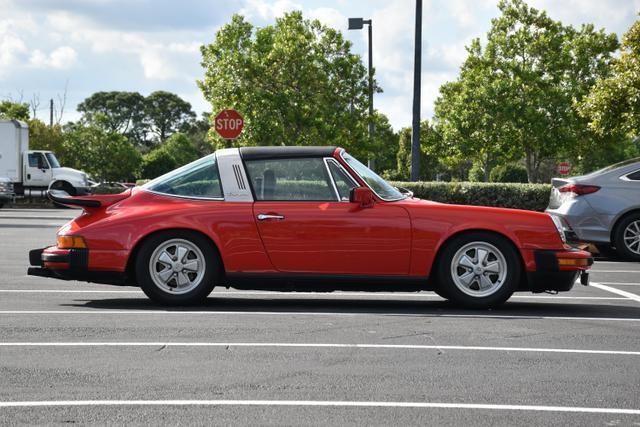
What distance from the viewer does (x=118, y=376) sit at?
6188mm

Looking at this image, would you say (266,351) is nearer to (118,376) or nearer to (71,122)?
(118,376)

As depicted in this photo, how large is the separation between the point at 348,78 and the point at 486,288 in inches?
1661

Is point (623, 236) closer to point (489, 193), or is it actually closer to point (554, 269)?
point (554, 269)

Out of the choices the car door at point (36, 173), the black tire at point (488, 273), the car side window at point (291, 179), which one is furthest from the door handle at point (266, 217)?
the car door at point (36, 173)

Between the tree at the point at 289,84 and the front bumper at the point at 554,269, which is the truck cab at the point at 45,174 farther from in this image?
the front bumper at the point at 554,269

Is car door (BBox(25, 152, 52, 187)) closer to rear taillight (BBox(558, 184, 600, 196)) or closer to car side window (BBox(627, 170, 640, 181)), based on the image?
rear taillight (BBox(558, 184, 600, 196))

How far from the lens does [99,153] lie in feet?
288

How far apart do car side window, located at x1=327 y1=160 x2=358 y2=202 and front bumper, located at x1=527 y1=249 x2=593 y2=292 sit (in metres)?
1.69

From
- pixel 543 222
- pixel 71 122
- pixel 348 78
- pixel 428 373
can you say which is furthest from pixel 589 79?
pixel 71 122

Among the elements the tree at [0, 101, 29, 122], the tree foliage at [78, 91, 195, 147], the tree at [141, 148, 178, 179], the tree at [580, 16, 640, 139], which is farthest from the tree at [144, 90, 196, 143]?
the tree at [580, 16, 640, 139]

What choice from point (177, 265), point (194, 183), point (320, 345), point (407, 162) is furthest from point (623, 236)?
point (407, 162)

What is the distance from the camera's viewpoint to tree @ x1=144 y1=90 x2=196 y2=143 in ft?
458

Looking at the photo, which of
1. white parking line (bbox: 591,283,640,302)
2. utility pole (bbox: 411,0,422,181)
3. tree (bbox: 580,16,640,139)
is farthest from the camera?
tree (bbox: 580,16,640,139)

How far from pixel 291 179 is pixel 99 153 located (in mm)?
80292
